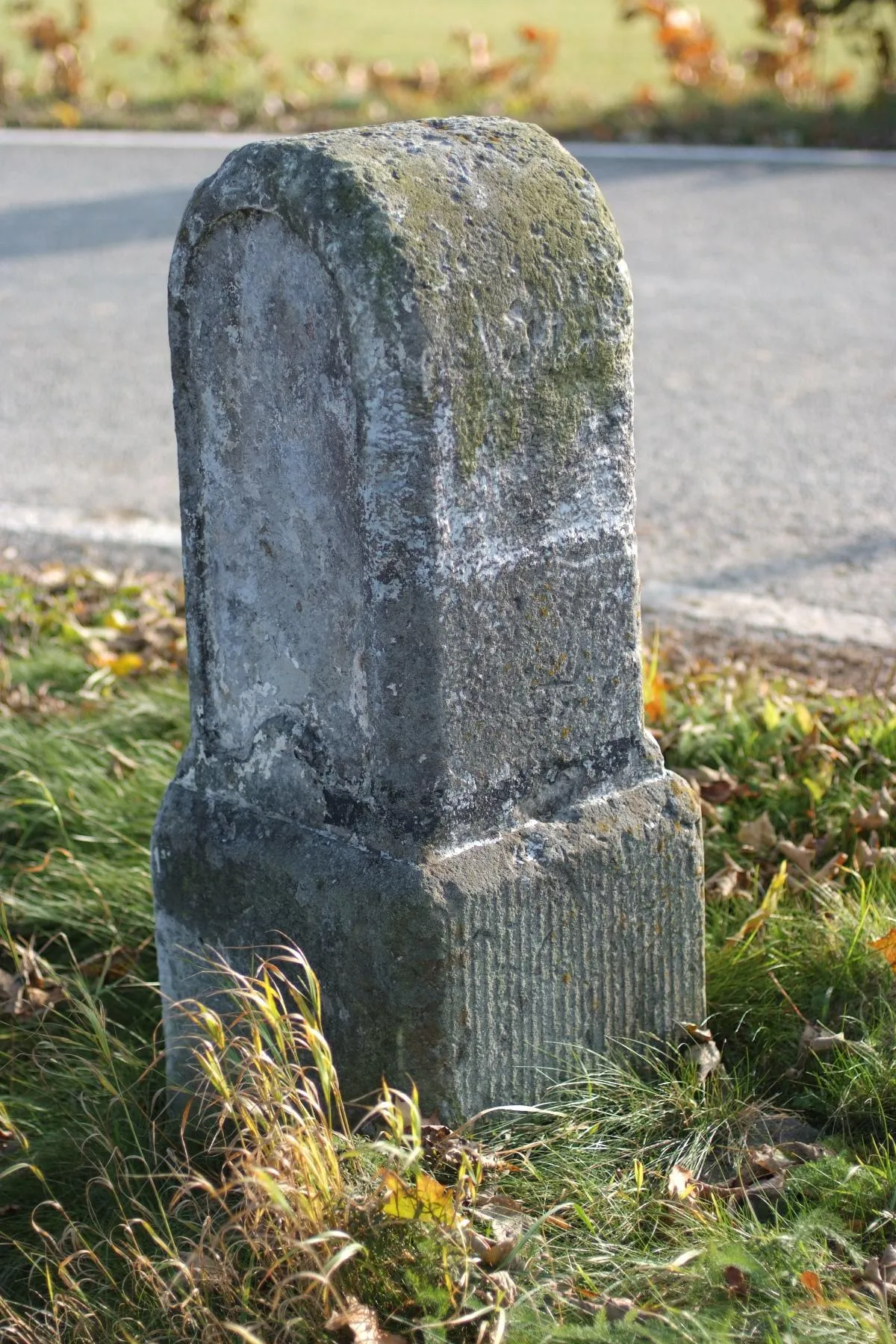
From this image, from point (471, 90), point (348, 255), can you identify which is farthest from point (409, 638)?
point (471, 90)

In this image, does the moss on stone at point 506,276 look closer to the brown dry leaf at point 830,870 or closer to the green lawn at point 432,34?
the brown dry leaf at point 830,870

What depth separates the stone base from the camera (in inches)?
81.8

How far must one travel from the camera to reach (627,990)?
90.5 inches

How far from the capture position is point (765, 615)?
4152 millimetres

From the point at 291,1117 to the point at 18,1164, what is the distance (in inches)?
16.2

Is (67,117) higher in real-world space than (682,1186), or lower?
higher

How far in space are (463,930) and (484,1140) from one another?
0.32 m

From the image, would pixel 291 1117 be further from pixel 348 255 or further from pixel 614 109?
pixel 614 109

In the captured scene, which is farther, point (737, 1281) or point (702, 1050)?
point (702, 1050)

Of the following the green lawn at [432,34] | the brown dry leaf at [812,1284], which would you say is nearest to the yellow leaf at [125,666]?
the brown dry leaf at [812,1284]

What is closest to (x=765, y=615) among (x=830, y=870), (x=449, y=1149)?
(x=830, y=870)

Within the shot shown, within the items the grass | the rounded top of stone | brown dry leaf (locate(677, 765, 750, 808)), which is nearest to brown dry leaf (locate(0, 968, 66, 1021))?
the grass

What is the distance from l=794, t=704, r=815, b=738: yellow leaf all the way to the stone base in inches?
37.0

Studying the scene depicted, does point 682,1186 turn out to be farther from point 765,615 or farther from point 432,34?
point 432,34
